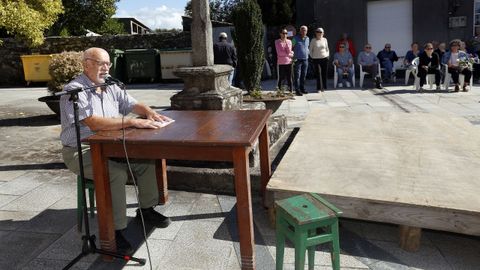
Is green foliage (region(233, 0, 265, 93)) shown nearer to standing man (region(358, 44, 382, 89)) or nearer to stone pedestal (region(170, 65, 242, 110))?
stone pedestal (region(170, 65, 242, 110))

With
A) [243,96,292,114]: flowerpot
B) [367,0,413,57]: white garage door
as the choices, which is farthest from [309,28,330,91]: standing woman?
[243,96,292,114]: flowerpot

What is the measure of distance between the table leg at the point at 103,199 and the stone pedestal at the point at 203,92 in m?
2.26

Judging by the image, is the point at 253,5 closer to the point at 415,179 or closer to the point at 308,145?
the point at 308,145

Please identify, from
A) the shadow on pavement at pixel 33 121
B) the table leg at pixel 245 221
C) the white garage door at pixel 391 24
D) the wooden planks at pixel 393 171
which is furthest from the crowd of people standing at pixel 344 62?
the table leg at pixel 245 221

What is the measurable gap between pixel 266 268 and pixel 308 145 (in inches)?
63.7

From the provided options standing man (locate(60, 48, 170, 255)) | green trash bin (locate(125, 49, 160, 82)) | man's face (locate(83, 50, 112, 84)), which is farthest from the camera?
green trash bin (locate(125, 49, 160, 82))

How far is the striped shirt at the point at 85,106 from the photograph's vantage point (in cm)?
311

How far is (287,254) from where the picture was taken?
3078 mm

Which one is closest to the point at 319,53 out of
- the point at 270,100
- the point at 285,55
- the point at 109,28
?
the point at 285,55

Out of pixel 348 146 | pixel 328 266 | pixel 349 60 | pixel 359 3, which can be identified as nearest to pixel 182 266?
pixel 328 266

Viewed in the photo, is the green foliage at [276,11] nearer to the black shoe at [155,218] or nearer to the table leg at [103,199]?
the black shoe at [155,218]

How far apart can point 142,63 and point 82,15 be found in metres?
14.0

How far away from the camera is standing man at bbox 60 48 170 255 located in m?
3.10

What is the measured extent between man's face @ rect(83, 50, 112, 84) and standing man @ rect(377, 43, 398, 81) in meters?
11.2
